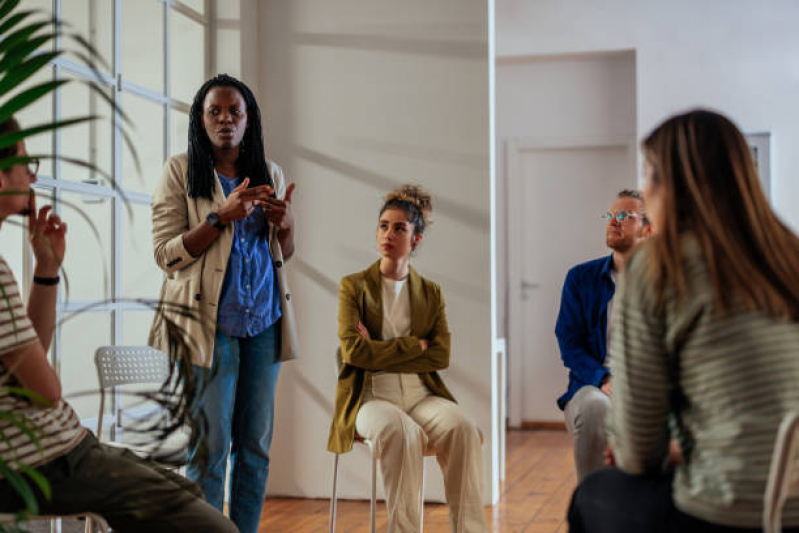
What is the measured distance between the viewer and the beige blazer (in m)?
2.41

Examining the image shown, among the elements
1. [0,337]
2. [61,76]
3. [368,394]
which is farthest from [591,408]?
[61,76]

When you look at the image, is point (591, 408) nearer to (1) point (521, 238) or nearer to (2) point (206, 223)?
(2) point (206, 223)

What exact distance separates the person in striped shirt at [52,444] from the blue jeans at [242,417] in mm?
698

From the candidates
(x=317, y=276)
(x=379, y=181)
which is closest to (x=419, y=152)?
(x=379, y=181)

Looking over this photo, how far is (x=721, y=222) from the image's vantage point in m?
1.28

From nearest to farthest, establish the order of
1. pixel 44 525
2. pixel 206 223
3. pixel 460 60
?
1. pixel 206 223
2. pixel 44 525
3. pixel 460 60

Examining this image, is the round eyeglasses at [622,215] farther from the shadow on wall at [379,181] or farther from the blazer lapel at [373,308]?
the shadow on wall at [379,181]

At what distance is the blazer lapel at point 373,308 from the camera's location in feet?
9.28

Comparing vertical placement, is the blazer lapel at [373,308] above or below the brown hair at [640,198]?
below

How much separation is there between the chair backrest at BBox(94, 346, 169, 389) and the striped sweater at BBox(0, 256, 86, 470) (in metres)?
0.85

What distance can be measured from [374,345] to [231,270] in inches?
21.0

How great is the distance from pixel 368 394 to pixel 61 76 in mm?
1457

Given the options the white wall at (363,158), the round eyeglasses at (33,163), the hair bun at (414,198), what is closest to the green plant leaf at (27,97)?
the round eyeglasses at (33,163)

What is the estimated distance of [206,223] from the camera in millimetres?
2383
